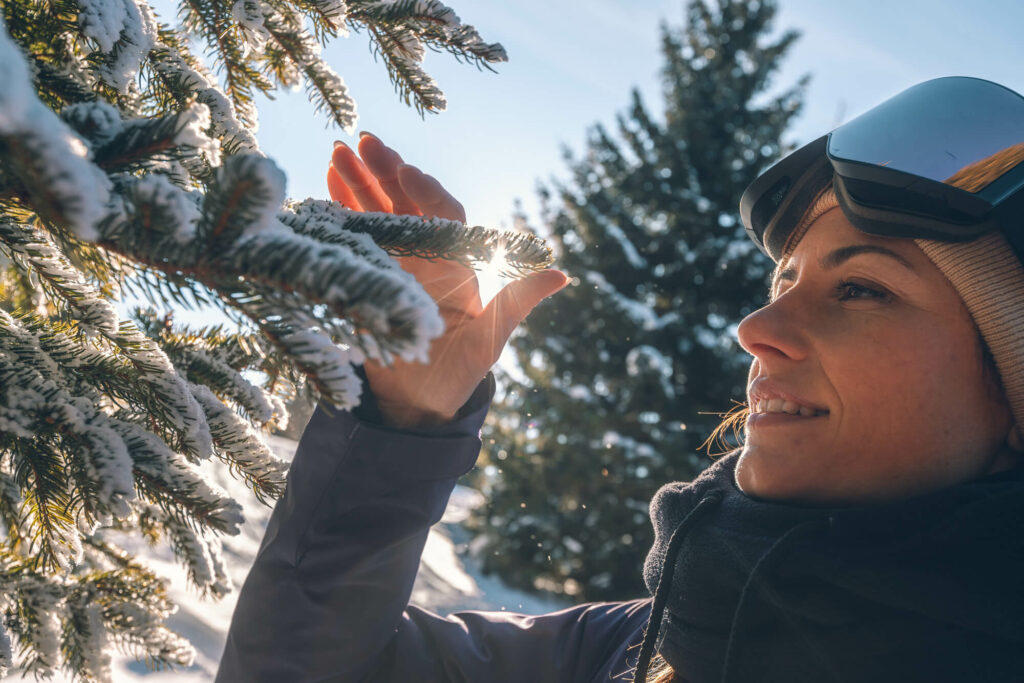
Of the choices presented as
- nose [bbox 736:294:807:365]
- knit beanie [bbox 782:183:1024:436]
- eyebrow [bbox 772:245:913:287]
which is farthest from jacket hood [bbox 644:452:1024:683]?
eyebrow [bbox 772:245:913:287]

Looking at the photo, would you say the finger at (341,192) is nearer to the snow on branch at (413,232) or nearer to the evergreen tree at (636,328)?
the snow on branch at (413,232)

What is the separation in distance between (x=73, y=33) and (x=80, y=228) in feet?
3.19

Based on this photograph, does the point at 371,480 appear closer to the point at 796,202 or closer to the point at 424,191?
the point at 424,191

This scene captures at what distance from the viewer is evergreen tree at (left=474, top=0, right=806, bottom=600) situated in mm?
8836

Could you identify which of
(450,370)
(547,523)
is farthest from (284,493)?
(547,523)

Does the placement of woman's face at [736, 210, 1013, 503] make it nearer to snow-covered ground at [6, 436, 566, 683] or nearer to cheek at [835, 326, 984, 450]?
cheek at [835, 326, 984, 450]

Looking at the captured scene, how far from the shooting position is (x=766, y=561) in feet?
4.48

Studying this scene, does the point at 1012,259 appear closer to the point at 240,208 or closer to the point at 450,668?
the point at 240,208

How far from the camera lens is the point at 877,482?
57.1 inches

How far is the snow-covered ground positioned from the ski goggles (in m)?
1.83

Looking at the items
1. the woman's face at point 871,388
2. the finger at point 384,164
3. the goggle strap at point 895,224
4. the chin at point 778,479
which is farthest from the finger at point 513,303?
the goggle strap at point 895,224

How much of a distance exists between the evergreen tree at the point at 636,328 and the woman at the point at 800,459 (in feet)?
22.0

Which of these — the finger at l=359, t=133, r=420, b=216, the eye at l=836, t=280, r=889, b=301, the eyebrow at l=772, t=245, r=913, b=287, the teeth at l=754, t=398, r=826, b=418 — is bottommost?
the teeth at l=754, t=398, r=826, b=418

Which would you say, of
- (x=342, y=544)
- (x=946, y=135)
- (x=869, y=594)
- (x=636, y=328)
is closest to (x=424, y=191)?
(x=342, y=544)
